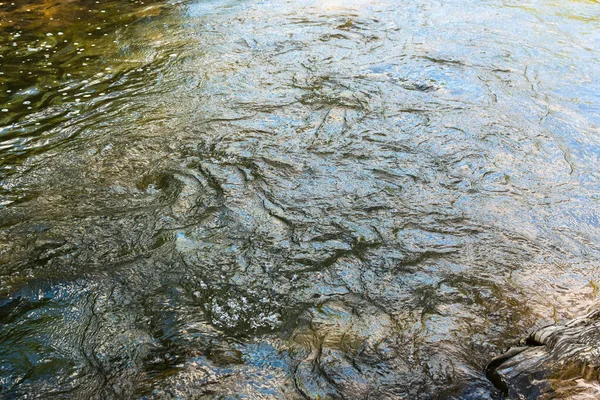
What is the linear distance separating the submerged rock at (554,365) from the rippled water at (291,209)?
74 millimetres

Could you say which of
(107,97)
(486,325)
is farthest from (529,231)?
(107,97)

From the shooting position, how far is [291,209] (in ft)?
9.88

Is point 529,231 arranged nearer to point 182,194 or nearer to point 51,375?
point 182,194

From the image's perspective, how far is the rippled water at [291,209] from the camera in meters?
2.15

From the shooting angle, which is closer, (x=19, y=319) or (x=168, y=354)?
(x=168, y=354)

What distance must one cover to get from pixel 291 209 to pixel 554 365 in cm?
154

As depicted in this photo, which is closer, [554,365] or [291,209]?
[554,365]

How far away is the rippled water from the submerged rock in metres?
0.07

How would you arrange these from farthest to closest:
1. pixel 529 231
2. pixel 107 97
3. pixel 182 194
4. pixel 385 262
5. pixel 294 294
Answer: pixel 107 97
pixel 182 194
pixel 529 231
pixel 385 262
pixel 294 294

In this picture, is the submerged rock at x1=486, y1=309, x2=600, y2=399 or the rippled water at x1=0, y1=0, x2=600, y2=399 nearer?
the submerged rock at x1=486, y1=309, x2=600, y2=399

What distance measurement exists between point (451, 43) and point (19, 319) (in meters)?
4.40

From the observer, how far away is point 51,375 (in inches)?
81.7

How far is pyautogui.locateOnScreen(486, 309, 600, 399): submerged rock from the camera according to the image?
1.84 metres

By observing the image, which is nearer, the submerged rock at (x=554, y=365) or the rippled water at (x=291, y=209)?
the submerged rock at (x=554, y=365)
